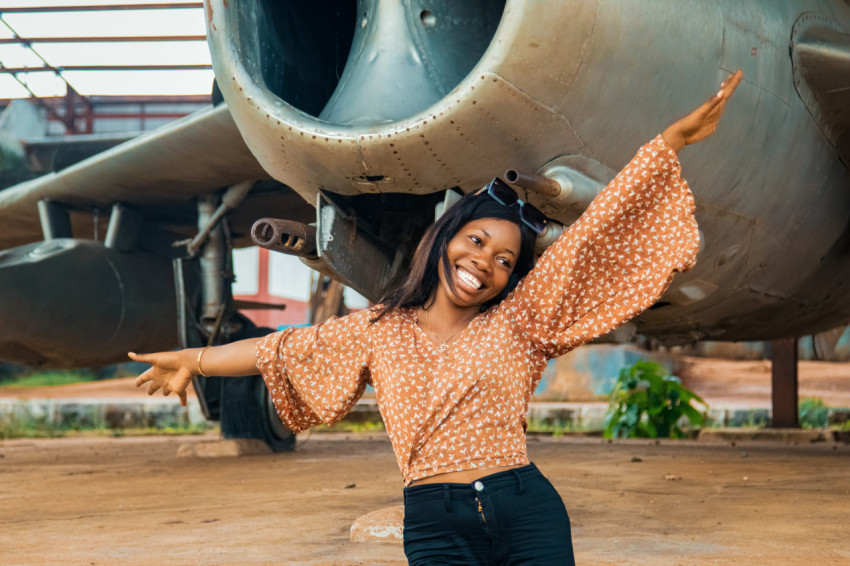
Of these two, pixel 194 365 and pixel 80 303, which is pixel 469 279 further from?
pixel 80 303

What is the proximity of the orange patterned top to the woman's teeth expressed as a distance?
10 centimetres

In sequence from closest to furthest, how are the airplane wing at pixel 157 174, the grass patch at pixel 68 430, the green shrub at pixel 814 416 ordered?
the airplane wing at pixel 157 174 < the grass patch at pixel 68 430 < the green shrub at pixel 814 416

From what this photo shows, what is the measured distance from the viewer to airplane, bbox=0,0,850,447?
9.54 feet

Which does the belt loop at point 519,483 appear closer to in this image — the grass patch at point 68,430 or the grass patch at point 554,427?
the grass patch at point 554,427

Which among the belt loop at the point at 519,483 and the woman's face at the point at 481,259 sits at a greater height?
the woman's face at the point at 481,259

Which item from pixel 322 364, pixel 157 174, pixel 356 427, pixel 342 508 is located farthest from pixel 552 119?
pixel 356 427

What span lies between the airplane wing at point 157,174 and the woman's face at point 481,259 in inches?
159

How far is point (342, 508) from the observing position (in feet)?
15.5

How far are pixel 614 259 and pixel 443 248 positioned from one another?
42cm

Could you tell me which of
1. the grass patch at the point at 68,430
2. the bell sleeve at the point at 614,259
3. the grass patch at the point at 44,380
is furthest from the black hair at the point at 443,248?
the grass patch at the point at 44,380

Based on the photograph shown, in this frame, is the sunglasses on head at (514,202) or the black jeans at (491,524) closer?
the black jeans at (491,524)

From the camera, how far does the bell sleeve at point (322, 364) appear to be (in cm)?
227

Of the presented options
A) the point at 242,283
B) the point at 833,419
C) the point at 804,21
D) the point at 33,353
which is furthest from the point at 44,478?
the point at 242,283

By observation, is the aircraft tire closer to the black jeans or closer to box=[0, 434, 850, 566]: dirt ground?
box=[0, 434, 850, 566]: dirt ground
